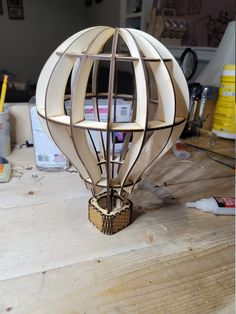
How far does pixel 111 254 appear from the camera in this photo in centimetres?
36

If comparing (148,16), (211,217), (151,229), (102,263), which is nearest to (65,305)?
(102,263)

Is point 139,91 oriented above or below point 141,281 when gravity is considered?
above

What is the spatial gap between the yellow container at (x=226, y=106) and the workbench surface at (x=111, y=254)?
1.04 feet

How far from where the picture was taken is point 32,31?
2.59m

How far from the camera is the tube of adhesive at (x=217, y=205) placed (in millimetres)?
458

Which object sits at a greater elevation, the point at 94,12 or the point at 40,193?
the point at 94,12

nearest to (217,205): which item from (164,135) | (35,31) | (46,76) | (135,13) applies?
(164,135)

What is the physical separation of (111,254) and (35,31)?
8.92 ft

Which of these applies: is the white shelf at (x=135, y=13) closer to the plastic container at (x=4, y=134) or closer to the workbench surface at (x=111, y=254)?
the plastic container at (x=4, y=134)

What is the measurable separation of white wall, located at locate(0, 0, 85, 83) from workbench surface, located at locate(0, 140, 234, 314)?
220 centimetres

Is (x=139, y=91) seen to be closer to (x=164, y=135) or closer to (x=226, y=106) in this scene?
(x=164, y=135)

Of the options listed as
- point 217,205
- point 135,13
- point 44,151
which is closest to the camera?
point 217,205

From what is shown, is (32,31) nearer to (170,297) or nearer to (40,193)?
(40,193)

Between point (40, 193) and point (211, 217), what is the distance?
310 mm
